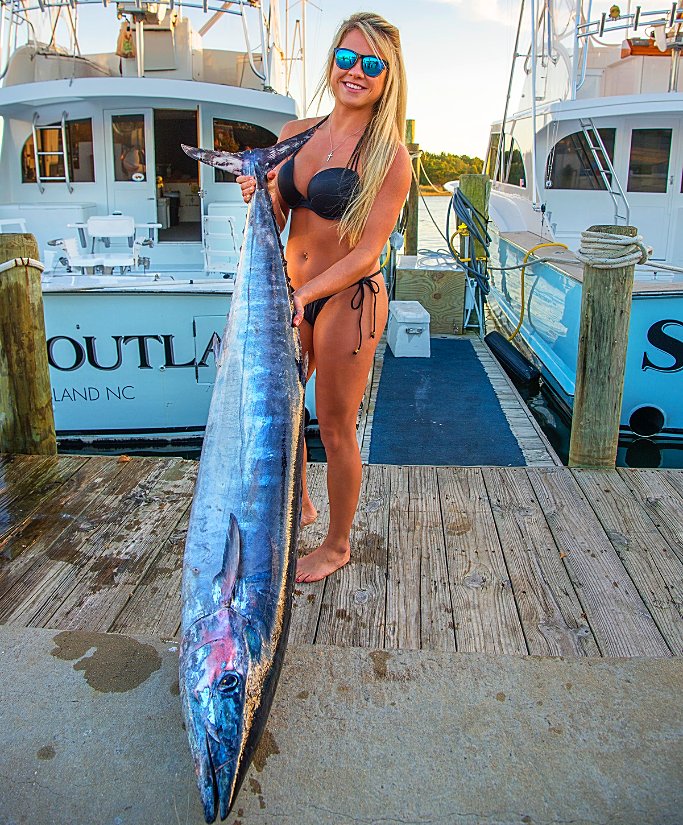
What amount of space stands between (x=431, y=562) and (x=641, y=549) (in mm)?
762

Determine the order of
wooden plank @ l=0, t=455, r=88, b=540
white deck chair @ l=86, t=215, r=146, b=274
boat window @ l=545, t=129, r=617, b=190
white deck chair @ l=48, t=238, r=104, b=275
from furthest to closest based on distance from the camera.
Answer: boat window @ l=545, t=129, r=617, b=190
white deck chair @ l=86, t=215, r=146, b=274
white deck chair @ l=48, t=238, r=104, b=275
wooden plank @ l=0, t=455, r=88, b=540

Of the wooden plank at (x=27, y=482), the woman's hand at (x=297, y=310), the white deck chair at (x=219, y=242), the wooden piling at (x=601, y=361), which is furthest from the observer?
the white deck chair at (x=219, y=242)

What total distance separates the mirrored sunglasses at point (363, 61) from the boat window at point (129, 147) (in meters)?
5.42

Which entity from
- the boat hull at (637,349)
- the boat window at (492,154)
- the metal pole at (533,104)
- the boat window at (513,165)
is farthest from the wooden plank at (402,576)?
the boat window at (492,154)

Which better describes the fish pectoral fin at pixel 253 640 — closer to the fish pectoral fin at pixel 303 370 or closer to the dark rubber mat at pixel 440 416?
the fish pectoral fin at pixel 303 370

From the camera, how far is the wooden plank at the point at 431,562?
216 cm

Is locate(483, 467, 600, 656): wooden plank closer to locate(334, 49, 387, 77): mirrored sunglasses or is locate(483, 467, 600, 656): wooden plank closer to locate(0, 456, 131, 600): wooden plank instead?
locate(0, 456, 131, 600): wooden plank

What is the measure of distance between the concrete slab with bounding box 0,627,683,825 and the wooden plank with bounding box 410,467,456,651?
12cm

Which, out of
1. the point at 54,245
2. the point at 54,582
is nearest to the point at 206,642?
the point at 54,582

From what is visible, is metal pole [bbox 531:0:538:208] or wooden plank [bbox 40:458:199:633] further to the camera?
metal pole [bbox 531:0:538:208]

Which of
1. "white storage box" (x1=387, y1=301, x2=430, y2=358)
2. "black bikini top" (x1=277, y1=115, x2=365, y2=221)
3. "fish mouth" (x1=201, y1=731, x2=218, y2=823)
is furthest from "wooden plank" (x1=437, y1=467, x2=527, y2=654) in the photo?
"white storage box" (x1=387, y1=301, x2=430, y2=358)

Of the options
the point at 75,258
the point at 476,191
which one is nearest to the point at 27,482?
the point at 75,258

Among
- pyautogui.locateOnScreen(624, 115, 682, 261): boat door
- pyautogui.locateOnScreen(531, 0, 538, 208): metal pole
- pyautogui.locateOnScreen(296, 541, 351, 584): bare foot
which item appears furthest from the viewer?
pyautogui.locateOnScreen(531, 0, 538, 208): metal pole

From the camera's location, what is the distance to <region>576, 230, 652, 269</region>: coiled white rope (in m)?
3.24
